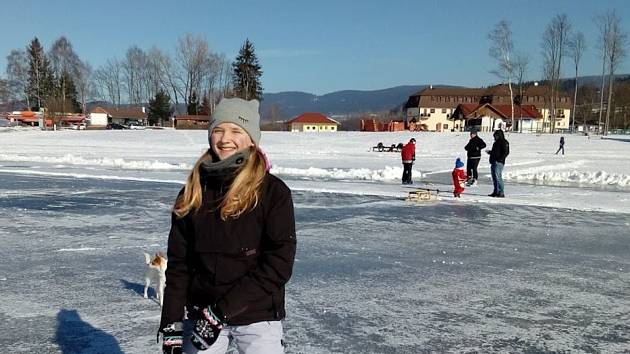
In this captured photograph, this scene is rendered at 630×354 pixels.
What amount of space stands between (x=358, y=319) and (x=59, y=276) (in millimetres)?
3134

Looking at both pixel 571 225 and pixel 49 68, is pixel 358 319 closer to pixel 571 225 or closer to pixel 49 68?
pixel 571 225

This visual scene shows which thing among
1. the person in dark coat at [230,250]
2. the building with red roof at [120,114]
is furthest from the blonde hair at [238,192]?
the building with red roof at [120,114]

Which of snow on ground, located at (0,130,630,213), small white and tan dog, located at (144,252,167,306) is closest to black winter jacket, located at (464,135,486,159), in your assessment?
snow on ground, located at (0,130,630,213)

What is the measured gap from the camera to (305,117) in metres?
100

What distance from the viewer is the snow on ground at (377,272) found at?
3971 millimetres

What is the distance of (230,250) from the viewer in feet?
7.27

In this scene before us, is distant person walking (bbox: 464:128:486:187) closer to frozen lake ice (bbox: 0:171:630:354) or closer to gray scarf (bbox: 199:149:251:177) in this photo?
frozen lake ice (bbox: 0:171:630:354)

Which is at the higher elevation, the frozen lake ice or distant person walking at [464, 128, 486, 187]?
distant person walking at [464, 128, 486, 187]

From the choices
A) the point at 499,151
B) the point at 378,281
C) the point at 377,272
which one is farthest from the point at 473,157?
the point at 378,281

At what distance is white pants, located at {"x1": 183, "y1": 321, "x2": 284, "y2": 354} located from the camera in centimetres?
227

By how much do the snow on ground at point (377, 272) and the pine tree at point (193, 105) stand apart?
68.1 metres

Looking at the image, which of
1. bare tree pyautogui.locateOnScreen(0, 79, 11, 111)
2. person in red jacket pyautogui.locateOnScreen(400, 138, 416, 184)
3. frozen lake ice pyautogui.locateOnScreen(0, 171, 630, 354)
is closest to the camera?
frozen lake ice pyautogui.locateOnScreen(0, 171, 630, 354)

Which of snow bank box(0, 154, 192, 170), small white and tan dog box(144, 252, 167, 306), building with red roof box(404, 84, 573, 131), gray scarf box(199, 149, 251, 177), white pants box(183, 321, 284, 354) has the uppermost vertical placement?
building with red roof box(404, 84, 573, 131)

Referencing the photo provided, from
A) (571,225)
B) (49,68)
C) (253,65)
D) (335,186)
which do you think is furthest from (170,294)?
(49,68)
